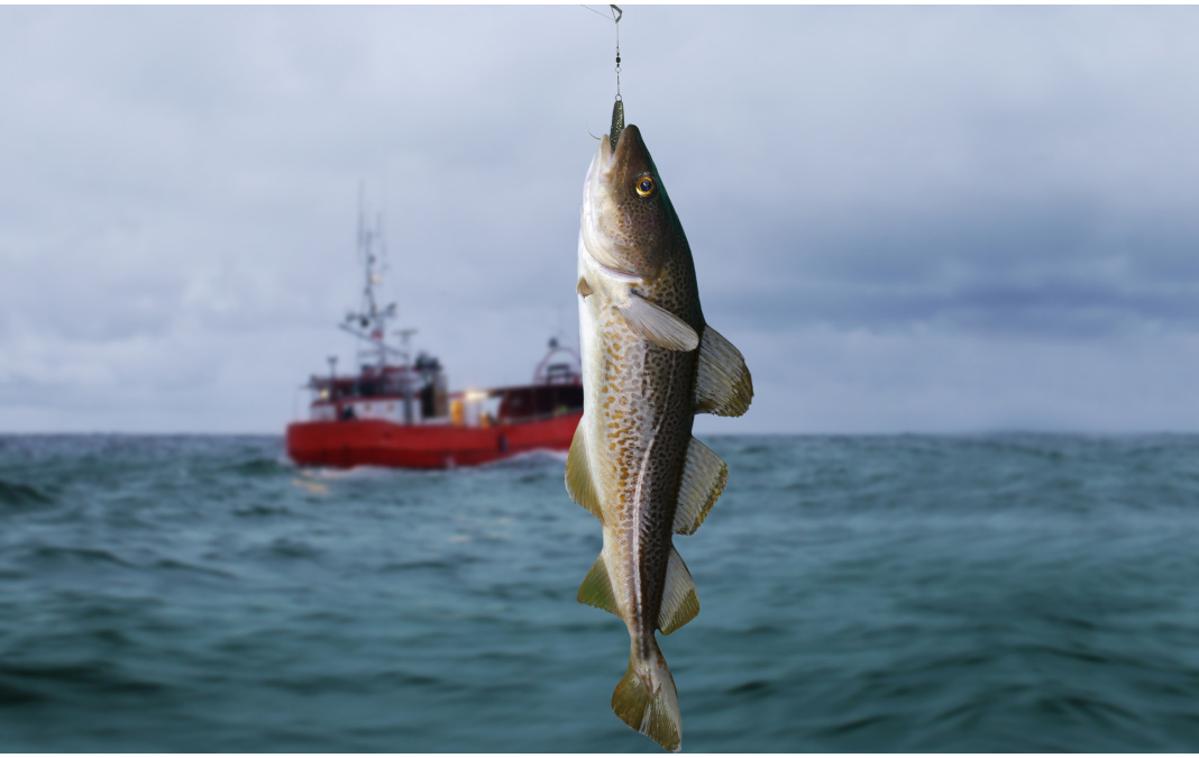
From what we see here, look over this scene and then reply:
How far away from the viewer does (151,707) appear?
13578 mm

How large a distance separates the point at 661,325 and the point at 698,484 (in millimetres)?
553

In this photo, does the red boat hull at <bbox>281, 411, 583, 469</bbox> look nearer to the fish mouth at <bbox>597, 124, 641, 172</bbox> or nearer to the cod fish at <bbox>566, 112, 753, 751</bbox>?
the cod fish at <bbox>566, 112, 753, 751</bbox>

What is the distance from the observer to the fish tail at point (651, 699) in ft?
8.90

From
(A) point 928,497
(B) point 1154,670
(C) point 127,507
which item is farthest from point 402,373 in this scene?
(B) point 1154,670

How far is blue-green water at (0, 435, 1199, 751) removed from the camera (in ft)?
42.8

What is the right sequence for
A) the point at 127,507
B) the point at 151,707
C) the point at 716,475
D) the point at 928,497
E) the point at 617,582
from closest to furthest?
the point at 716,475
the point at 617,582
the point at 151,707
the point at 127,507
the point at 928,497

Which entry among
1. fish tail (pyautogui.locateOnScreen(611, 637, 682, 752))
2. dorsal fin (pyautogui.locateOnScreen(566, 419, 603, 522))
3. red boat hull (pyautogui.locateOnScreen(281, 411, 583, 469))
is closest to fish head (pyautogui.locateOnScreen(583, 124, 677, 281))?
dorsal fin (pyautogui.locateOnScreen(566, 419, 603, 522))

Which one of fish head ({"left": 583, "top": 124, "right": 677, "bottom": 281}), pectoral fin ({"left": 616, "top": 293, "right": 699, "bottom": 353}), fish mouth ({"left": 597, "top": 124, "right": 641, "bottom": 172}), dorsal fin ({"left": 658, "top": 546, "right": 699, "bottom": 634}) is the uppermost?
fish mouth ({"left": 597, "top": 124, "right": 641, "bottom": 172})

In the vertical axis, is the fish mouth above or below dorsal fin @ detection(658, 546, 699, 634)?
above

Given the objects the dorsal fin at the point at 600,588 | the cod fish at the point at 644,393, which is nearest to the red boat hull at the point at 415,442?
the dorsal fin at the point at 600,588

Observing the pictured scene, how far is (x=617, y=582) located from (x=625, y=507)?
28 centimetres

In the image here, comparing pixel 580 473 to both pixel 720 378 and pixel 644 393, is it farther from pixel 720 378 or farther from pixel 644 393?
pixel 720 378

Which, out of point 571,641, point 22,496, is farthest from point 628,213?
point 22,496

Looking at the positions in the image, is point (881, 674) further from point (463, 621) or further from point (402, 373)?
point (402, 373)
